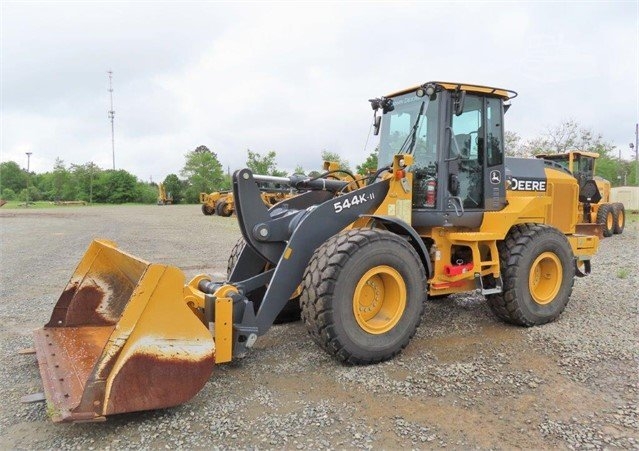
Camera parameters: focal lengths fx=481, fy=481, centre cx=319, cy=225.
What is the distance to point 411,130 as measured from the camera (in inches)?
208

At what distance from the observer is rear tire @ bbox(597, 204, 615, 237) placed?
1634 cm

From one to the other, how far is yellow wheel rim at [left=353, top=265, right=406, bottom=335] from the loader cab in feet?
3.41

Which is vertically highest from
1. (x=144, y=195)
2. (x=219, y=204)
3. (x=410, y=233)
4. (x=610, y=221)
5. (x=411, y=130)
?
(x=144, y=195)

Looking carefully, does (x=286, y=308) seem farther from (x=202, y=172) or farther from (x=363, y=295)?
(x=202, y=172)

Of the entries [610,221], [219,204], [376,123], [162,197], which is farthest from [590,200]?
[162,197]

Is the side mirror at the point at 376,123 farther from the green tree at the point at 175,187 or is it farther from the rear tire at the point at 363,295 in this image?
the green tree at the point at 175,187

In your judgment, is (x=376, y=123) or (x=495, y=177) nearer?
(x=495, y=177)

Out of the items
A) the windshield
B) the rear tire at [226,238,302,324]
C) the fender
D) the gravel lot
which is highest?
the windshield

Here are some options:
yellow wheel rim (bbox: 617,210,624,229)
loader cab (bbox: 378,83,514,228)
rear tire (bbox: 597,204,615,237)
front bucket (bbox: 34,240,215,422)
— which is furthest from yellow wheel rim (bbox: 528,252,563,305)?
yellow wheel rim (bbox: 617,210,624,229)

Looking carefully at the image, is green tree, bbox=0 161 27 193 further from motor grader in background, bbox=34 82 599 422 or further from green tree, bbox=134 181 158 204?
motor grader in background, bbox=34 82 599 422

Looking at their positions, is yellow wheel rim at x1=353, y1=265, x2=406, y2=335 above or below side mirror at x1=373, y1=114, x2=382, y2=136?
below

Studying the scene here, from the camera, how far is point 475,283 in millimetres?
5215

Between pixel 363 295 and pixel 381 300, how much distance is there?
0.22 meters

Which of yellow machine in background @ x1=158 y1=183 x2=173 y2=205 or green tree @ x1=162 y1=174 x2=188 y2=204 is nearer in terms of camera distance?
yellow machine in background @ x1=158 y1=183 x2=173 y2=205
